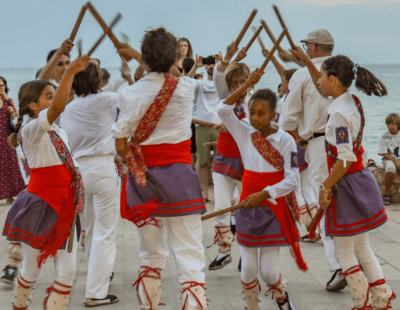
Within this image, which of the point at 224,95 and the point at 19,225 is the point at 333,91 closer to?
the point at 224,95

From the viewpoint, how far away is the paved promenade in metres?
4.21

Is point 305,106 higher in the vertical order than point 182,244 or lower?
higher

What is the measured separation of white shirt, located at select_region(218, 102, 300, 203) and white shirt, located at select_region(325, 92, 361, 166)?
0.27 m

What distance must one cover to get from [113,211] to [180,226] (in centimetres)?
104

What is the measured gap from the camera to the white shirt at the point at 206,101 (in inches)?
277

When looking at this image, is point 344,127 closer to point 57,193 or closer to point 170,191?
point 170,191

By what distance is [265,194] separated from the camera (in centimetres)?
366

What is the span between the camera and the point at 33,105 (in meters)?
3.52

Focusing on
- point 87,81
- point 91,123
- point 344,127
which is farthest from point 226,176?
point 344,127

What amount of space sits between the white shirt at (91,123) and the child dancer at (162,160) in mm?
872

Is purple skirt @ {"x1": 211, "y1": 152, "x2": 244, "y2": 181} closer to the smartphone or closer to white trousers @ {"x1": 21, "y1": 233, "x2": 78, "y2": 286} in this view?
white trousers @ {"x1": 21, "y1": 233, "x2": 78, "y2": 286}

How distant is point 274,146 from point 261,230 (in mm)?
491

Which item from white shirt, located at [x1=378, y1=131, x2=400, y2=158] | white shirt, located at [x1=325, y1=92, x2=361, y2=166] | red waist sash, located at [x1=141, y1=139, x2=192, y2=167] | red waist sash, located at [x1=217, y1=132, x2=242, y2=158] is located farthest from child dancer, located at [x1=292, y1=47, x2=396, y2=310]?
white shirt, located at [x1=378, y1=131, x2=400, y2=158]

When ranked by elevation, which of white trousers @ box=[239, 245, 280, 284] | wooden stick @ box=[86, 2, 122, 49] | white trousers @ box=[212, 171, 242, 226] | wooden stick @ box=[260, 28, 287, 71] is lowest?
white trousers @ box=[212, 171, 242, 226]
